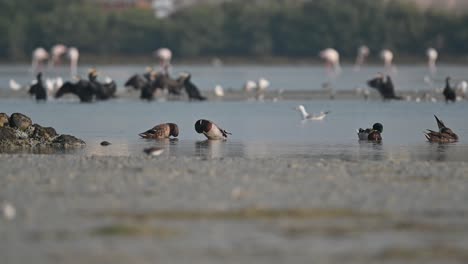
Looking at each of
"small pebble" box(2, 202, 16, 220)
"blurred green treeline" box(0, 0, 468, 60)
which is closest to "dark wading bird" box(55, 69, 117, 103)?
"small pebble" box(2, 202, 16, 220)

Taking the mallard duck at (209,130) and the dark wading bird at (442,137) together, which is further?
the mallard duck at (209,130)

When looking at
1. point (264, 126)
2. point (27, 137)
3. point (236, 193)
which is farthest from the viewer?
point (264, 126)

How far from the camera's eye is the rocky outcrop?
64.8ft

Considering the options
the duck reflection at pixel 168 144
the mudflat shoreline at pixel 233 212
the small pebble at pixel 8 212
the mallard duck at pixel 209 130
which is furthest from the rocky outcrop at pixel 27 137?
the small pebble at pixel 8 212

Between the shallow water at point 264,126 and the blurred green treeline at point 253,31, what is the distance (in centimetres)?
4619

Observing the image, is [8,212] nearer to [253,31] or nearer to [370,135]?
[370,135]

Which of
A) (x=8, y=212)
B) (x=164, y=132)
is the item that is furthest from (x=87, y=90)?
(x=8, y=212)

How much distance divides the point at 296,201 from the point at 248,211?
79 centimetres

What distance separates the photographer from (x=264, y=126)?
25.1m

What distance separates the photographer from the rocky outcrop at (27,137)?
19.8 meters

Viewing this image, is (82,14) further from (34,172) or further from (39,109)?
(34,172)

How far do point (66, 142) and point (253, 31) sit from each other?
62.5 metres

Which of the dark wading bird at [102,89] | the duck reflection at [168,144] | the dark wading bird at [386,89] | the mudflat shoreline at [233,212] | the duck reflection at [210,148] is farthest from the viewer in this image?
the dark wading bird at [386,89]

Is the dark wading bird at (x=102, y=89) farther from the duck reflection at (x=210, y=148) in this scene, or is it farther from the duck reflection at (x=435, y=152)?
the duck reflection at (x=435, y=152)
